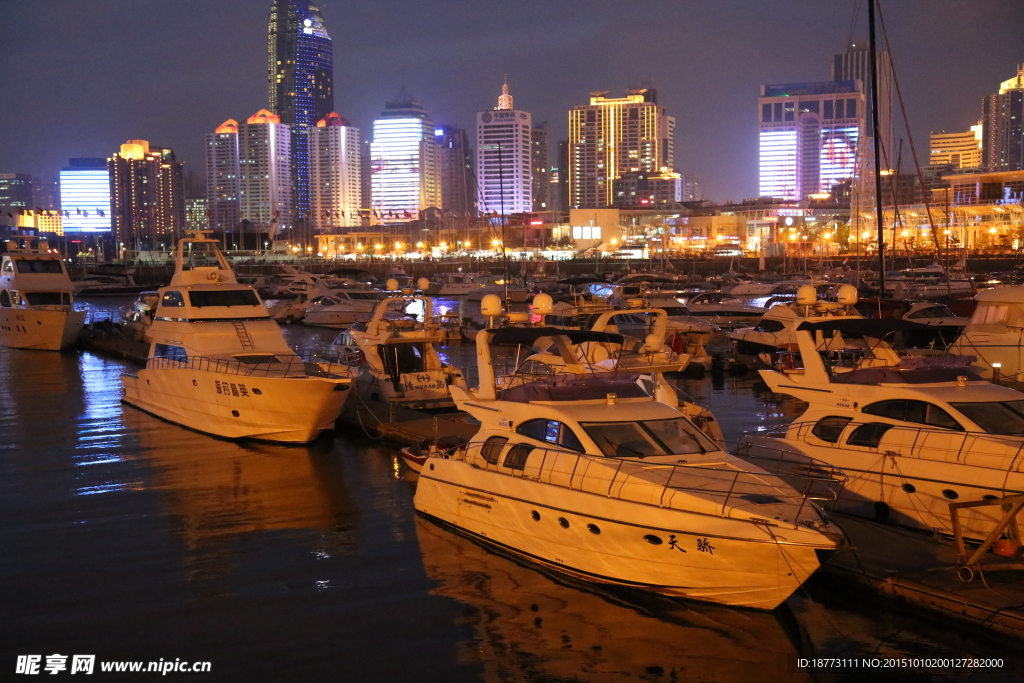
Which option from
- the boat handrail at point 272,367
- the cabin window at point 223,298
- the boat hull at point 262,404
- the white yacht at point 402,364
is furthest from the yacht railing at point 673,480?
the cabin window at point 223,298

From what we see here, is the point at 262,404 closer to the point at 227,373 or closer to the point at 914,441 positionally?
the point at 227,373

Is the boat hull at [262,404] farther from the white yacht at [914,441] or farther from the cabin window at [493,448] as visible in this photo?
the white yacht at [914,441]

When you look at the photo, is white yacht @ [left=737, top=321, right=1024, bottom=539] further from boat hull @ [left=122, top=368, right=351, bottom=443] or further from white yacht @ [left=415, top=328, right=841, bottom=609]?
boat hull @ [left=122, top=368, right=351, bottom=443]

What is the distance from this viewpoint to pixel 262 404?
766 inches

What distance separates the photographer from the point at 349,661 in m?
9.60

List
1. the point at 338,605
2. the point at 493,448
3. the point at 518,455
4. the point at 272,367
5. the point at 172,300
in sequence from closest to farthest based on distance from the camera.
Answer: the point at 338,605 < the point at 518,455 < the point at 493,448 < the point at 272,367 < the point at 172,300

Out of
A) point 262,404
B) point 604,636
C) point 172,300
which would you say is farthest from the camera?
point 172,300

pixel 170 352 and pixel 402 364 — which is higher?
pixel 170 352

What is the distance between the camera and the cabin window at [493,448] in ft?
41.0

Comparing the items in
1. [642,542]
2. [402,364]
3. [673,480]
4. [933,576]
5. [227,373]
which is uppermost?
[227,373]

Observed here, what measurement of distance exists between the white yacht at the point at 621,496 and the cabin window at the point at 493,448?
0.06 ft

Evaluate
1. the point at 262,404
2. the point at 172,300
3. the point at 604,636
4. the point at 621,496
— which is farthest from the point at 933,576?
the point at 172,300

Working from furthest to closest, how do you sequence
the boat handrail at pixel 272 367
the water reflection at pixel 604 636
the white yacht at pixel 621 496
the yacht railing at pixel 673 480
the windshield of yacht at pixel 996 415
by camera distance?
the boat handrail at pixel 272 367 < the windshield of yacht at pixel 996 415 < the yacht railing at pixel 673 480 < the white yacht at pixel 621 496 < the water reflection at pixel 604 636

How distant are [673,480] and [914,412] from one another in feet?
13.2
